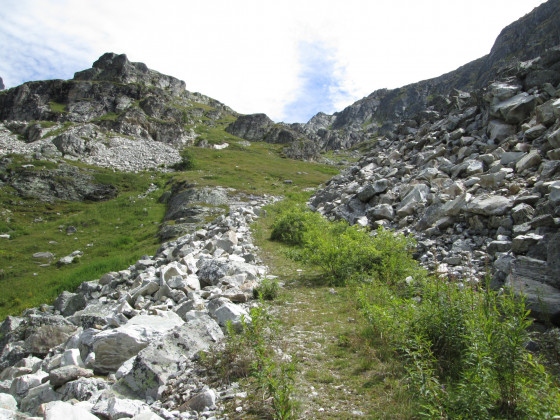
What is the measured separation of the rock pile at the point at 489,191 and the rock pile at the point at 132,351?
6016mm

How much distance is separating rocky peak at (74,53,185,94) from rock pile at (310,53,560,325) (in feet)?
514

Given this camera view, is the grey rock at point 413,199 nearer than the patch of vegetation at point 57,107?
Yes

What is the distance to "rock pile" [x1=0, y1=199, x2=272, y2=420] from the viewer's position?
5.07m

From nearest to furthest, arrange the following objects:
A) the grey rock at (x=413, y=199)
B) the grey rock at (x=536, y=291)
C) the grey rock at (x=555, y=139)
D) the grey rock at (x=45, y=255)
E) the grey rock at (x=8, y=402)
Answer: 1. the grey rock at (x=8, y=402)
2. the grey rock at (x=536, y=291)
3. the grey rock at (x=555, y=139)
4. the grey rock at (x=413, y=199)
5. the grey rock at (x=45, y=255)

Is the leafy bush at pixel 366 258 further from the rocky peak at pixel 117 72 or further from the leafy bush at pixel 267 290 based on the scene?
the rocky peak at pixel 117 72

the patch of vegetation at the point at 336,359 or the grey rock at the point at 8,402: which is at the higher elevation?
the grey rock at the point at 8,402

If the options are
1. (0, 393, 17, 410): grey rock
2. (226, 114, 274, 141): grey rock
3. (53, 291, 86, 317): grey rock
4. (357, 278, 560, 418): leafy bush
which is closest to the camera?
(357, 278, 560, 418): leafy bush

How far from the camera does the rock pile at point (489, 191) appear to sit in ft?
28.1

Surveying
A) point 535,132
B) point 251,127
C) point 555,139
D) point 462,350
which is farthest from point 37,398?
point 251,127

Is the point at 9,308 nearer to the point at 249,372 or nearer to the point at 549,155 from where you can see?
the point at 249,372

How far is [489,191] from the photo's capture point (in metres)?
12.7

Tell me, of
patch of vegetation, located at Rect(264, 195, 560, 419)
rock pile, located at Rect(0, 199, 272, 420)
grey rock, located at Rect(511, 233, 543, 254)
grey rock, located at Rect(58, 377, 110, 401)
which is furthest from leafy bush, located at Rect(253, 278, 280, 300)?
grey rock, located at Rect(511, 233, 543, 254)

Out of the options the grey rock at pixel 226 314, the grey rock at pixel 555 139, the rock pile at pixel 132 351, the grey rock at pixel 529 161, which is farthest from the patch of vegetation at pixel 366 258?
the grey rock at pixel 555 139

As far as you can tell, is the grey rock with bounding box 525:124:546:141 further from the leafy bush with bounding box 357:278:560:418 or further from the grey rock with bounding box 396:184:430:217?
the leafy bush with bounding box 357:278:560:418
